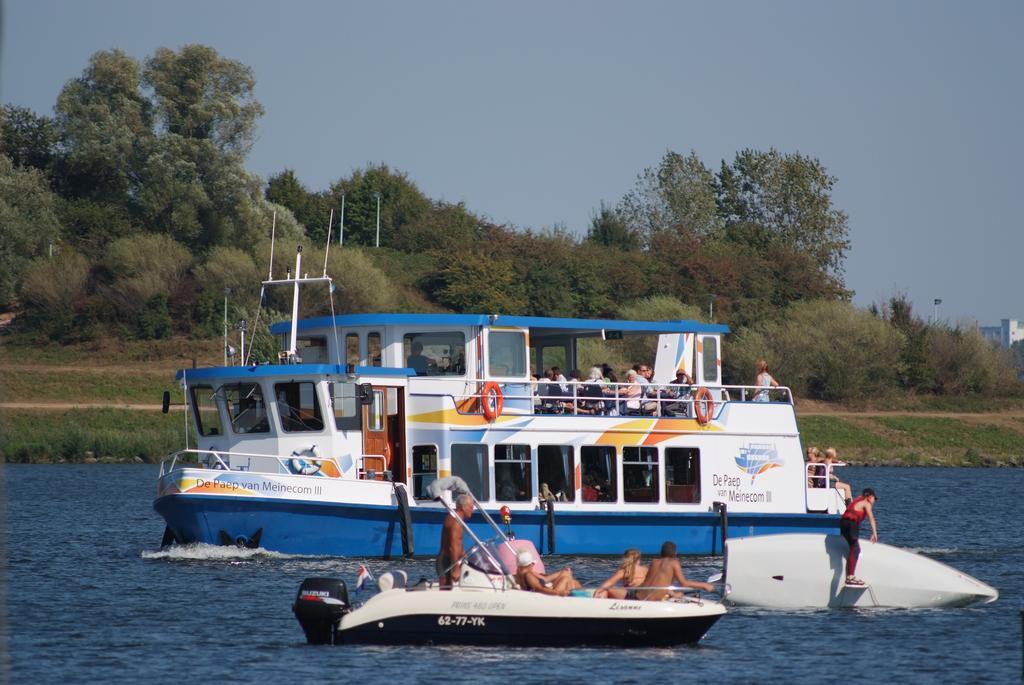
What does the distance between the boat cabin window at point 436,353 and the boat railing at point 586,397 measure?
425mm

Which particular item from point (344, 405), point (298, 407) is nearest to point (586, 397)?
point (344, 405)


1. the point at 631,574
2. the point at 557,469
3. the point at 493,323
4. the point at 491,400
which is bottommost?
the point at 631,574

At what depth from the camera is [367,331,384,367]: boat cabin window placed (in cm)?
3105

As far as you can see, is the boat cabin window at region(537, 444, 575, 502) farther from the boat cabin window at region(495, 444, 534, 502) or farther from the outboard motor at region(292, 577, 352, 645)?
the outboard motor at region(292, 577, 352, 645)

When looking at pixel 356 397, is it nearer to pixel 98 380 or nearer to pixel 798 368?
pixel 98 380

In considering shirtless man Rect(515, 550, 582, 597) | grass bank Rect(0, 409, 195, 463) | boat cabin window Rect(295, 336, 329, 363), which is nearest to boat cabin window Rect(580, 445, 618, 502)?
boat cabin window Rect(295, 336, 329, 363)

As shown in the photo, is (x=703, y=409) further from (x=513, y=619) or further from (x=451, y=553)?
(x=513, y=619)

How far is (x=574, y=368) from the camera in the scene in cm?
3300

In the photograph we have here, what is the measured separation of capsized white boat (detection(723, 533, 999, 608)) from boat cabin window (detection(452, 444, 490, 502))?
5559 millimetres

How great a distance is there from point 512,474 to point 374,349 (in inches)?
150

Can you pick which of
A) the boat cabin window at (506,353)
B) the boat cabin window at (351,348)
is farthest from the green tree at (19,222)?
the boat cabin window at (506,353)

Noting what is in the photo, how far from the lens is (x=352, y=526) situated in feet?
93.1

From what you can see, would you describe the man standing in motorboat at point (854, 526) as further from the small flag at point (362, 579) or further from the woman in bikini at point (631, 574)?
the small flag at point (362, 579)

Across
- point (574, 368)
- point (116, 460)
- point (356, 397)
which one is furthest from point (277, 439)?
point (116, 460)
